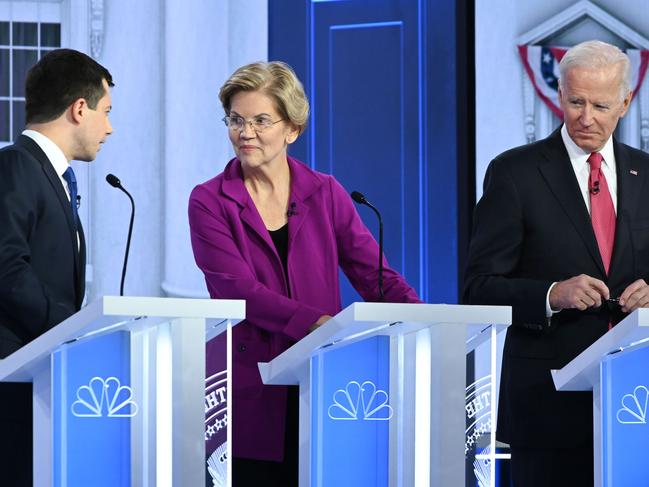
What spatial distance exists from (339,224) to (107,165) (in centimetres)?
287

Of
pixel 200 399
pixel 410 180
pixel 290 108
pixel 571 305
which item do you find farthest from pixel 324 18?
pixel 200 399

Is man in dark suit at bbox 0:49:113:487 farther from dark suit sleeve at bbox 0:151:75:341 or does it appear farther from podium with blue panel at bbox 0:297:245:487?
podium with blue panel at bbox 0:297:245:487

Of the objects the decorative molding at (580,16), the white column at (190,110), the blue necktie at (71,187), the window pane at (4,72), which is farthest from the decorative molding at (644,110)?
the blue necktie at (71,187)

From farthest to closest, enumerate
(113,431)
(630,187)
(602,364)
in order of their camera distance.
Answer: (630,187) → (602,364) → (113,431)

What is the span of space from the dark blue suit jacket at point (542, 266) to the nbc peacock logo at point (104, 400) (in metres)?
1.06

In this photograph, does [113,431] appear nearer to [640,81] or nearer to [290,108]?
[290,108]

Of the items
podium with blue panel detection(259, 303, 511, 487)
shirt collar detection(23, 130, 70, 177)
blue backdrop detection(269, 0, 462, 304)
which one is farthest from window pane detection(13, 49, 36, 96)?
podium with blue panel detection(259, 303, 511, 487)

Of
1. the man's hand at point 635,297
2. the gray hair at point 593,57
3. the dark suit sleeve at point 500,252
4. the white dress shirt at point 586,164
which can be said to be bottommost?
the man's hand at point 635,297

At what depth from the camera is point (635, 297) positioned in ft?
10.2

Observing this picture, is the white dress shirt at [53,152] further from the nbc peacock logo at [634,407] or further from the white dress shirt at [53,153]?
the nbc peacock logo at [634,407]

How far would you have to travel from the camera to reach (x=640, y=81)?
19.7 ft

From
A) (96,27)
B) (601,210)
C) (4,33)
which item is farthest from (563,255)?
(4,33)

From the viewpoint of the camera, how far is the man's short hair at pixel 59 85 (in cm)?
317

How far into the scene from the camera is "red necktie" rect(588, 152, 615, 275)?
3281 mm
